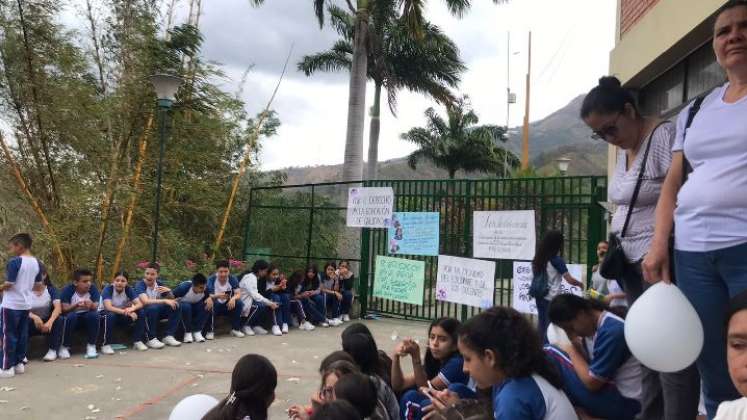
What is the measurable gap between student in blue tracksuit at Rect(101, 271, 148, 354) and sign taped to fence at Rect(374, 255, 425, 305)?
3.51 m

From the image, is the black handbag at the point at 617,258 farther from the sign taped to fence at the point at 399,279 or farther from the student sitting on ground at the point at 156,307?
the sign taped to fence at the point at 399,279

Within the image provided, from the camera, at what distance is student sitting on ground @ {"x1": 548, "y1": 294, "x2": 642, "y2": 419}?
2.67m

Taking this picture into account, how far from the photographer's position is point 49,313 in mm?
6066

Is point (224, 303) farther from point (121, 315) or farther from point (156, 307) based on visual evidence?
point (121, 315)

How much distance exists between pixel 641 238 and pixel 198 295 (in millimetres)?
6188

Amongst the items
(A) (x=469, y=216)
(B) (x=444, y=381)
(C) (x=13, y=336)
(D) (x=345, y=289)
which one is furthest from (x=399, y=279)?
(B) (x=444, y=381)

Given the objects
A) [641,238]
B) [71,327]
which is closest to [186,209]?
[71,327]

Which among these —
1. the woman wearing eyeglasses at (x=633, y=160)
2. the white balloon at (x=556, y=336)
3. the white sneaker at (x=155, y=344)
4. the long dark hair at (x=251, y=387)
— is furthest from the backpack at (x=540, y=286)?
the white sneaker at (x=155, y=344)

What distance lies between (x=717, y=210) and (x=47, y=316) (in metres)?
6.50

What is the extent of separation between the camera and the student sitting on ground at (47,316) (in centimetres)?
586

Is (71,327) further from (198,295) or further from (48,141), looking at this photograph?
(48,141)

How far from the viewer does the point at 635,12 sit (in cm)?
582

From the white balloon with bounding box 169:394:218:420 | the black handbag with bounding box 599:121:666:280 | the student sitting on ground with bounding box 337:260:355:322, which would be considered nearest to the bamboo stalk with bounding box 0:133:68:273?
the student sitting on ground with bounding box 337:260:355:322

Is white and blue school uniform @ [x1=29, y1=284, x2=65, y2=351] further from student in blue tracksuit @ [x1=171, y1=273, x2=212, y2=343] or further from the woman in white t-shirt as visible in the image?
the woman in white t-shirt
